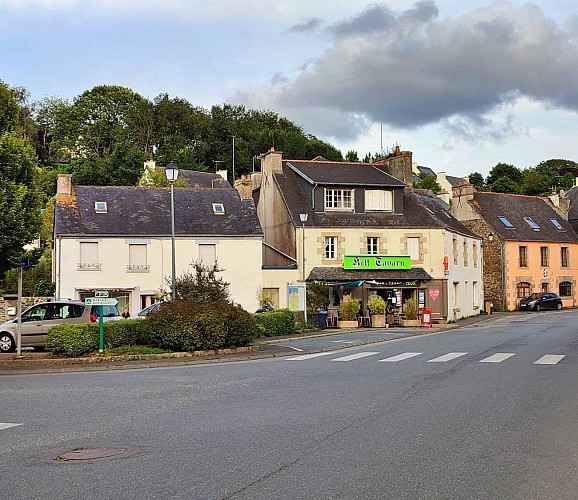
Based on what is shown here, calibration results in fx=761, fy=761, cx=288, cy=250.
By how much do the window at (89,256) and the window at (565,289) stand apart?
1522 inches

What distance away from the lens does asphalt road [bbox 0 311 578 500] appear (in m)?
7.05

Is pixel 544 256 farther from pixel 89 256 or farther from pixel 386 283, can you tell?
pixel 89 256

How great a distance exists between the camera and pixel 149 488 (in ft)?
22.7

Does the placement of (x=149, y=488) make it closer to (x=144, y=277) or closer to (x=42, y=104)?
(x=144, y=277)

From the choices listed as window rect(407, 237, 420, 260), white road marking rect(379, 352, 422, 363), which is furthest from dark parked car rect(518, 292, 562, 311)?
white road marking rect(379, 352, 422, 363)

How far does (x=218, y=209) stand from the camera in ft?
145

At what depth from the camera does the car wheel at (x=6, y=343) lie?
2311 cm

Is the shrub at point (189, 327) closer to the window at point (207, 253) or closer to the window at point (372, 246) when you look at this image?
the window at point (207, 253)

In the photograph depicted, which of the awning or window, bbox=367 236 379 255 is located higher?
window, bbox=367 236 379 255

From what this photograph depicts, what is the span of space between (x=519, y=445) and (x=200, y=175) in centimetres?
6110

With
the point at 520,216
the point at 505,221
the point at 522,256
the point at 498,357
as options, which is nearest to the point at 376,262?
the point at 522,256

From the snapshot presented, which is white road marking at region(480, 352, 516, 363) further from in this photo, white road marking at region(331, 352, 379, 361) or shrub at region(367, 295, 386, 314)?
shrub at region(367, 295, 386, 314)

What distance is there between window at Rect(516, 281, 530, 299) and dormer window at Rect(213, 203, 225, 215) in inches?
1048

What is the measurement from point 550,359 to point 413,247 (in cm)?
2672
